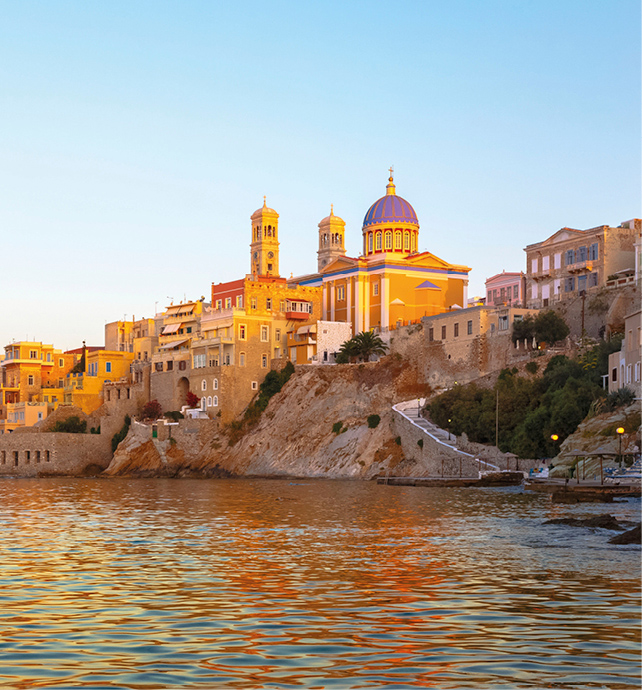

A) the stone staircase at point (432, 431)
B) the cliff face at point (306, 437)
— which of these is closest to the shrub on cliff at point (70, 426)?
the cliff face at point (306, 437)

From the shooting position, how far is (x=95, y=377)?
105 metres

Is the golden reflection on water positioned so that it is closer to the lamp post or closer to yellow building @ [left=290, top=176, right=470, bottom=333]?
the lamp post

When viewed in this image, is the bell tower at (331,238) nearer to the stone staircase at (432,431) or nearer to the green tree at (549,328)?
the stone staircase at (432,431)

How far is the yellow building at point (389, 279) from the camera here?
90.0 m

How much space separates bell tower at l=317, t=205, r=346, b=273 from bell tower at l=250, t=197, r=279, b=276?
10114 mm

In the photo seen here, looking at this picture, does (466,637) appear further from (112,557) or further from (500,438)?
(500,438)

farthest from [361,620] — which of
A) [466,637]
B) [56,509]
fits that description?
[56,509]

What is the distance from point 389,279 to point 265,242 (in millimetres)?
18296

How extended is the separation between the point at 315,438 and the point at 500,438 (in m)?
21.6

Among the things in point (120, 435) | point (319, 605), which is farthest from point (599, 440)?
point (120, 435)

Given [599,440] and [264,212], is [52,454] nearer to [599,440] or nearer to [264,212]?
[264,212]

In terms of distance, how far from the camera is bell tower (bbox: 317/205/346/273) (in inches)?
4471

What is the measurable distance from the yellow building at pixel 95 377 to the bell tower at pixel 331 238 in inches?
954

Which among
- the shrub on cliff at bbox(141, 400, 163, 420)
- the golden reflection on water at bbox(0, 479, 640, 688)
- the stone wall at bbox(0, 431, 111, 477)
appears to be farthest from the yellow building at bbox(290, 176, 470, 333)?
the golden reflection on water at bbox(0, 479, 640, 688)
